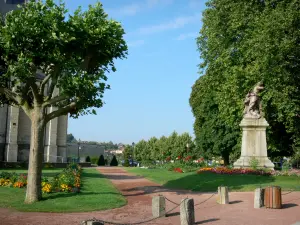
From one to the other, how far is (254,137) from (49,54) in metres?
16.1

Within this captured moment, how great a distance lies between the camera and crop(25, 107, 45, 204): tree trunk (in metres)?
14.2

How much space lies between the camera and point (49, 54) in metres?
14.7

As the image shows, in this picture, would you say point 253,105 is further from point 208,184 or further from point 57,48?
point 57,48

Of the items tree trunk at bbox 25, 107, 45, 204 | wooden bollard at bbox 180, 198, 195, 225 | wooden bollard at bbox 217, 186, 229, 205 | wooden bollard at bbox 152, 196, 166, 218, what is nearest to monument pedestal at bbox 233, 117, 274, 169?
wooden bollard at bbox 217, 186, 229, 205

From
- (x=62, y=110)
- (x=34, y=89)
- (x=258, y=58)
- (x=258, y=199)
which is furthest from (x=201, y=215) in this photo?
(x=258, y=58)

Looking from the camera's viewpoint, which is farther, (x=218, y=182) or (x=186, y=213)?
(x=218, y=182)

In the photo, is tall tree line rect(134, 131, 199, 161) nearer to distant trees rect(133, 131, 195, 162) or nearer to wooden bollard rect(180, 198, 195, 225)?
distant trees rect(133, 131, 195, 162)

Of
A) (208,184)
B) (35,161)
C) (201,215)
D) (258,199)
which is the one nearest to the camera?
(201,215)

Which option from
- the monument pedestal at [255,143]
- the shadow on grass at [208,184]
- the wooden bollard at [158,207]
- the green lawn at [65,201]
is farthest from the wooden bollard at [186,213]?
the monument pedestal at [255,143]

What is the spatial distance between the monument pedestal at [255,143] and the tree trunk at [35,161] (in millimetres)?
15345

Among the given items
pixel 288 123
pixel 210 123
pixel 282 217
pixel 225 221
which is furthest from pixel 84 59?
pixel 210 123

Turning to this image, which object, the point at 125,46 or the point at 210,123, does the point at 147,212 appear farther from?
the point at 210,123

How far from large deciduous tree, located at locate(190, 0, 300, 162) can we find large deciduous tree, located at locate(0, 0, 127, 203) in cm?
1231

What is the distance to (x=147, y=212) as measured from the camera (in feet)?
43.4
